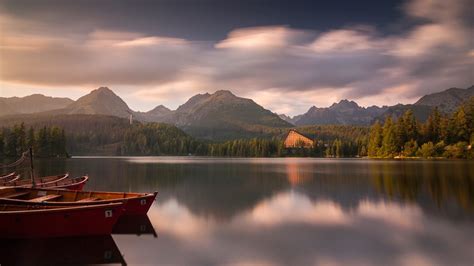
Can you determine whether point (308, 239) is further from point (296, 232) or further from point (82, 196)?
point (82, 196)

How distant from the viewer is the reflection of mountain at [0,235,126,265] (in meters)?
18.3

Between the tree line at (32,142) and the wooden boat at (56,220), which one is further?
the tree line at (32,142)

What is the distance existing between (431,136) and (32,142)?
162413 millimetres

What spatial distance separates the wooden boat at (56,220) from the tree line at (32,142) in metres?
141

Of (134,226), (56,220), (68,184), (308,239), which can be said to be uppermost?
(68,184)

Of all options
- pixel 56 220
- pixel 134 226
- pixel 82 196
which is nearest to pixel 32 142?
pixel 82 196

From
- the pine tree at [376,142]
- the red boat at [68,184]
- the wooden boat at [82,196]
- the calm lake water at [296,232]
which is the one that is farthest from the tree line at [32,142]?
the pine tree at [376,142]

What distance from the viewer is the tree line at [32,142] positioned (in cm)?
14262

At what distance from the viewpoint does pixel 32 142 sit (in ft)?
495

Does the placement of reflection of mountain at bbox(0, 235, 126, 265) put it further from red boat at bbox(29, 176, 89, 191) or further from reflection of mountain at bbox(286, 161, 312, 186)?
reflection of mountain at bbox(286, 161, 312, 186)

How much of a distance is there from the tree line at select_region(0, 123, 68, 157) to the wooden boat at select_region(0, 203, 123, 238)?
141m

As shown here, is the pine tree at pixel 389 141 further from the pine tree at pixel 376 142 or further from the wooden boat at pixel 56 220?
the wooden boat at pixel 56 220

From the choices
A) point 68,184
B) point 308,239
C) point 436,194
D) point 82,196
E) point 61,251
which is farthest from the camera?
point 436,194

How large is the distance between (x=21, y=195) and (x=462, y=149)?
13462cm
